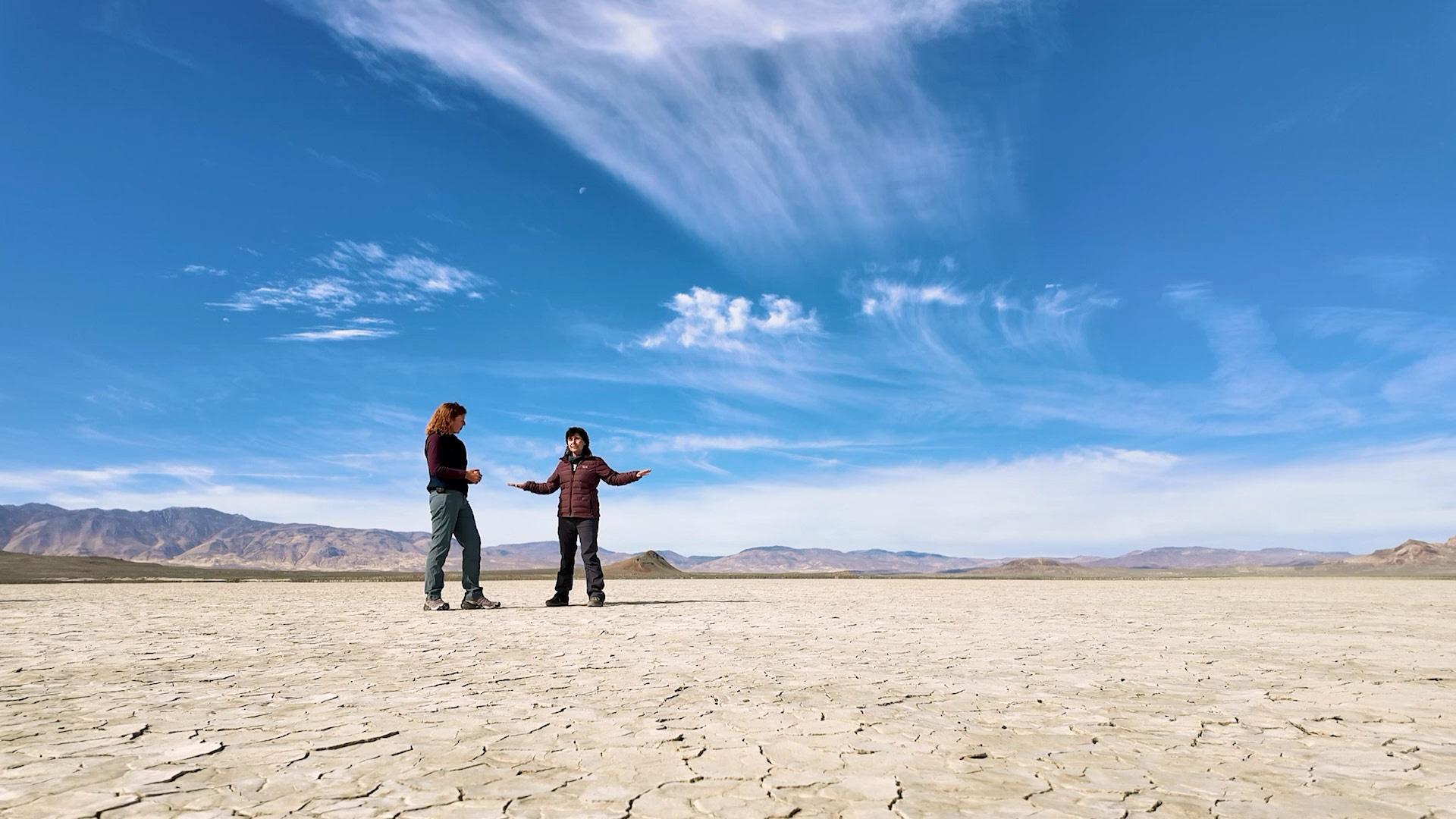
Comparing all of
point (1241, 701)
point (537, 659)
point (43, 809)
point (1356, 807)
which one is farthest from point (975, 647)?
point (43, 809)

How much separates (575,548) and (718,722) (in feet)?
18.9

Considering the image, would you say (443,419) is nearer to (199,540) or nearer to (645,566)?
(645,566)

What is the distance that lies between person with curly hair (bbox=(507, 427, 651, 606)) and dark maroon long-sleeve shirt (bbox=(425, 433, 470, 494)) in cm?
75

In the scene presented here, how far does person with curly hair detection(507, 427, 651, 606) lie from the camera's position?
26.8 feet

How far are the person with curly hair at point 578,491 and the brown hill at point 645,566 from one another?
16.7 meters

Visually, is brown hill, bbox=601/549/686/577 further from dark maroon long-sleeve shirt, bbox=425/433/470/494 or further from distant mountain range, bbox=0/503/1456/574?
distant mountain range, bbox=0/503/1456/574

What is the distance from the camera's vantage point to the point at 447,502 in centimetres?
739

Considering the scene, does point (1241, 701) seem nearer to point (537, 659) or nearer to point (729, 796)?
point (729, 796)

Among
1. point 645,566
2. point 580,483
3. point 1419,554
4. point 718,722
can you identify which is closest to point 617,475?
point 580,483

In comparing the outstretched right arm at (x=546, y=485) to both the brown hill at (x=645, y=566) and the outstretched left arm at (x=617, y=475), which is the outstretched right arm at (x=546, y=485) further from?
the brown hill at (x=645, y=566)

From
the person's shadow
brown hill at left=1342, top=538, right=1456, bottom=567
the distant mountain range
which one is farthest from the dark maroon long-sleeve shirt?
the distant mountain range

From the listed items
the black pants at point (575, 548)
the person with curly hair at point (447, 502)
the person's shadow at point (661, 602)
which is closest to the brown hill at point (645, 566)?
the person's shadow at point (661, 602)

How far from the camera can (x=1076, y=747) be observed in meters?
2.61

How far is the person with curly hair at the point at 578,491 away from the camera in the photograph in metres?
8.16
